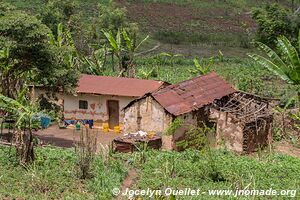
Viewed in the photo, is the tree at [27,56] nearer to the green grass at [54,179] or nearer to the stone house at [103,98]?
the stone house at [103,98]

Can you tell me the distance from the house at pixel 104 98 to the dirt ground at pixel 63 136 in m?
0.85

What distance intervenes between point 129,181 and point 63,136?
9606mm

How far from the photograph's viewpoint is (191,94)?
22297 mm

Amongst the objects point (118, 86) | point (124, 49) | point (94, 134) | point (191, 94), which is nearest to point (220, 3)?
point (124, 49)

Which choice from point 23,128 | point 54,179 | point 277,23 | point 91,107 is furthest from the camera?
point 277,23

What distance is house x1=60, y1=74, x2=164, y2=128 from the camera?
25.0 m

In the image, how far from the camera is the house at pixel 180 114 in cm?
2086

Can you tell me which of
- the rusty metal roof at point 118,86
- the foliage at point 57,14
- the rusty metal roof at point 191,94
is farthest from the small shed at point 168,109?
the foliage at point 57,14

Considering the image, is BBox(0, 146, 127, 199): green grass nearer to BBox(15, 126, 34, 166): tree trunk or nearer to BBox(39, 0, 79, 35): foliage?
BBox(15, 126, 34, 166): tree trunk

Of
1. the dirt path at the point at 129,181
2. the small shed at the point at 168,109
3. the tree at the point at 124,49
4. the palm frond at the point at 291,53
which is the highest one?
the tree at the point at 124,49

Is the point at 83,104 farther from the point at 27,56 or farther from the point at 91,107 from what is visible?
the point at 27,56

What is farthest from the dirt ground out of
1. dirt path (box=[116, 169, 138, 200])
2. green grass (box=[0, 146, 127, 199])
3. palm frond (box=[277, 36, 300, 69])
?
palm frond (box=[277, 36, 300, 69])

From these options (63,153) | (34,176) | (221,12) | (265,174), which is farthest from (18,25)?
(221,12)

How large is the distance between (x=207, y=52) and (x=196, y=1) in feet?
63.3
